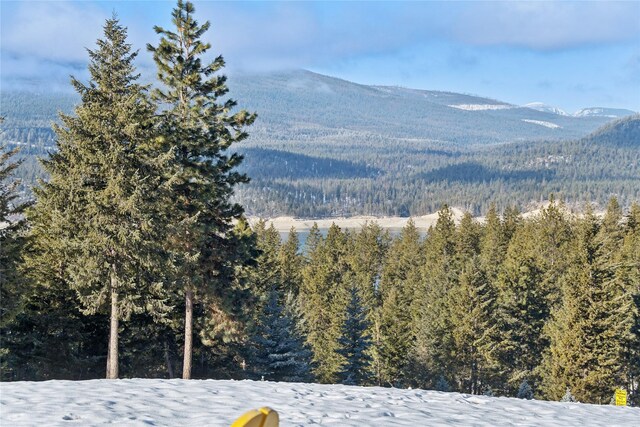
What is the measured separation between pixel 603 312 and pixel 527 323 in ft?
34.5

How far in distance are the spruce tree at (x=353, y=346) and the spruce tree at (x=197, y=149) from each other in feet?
57.4

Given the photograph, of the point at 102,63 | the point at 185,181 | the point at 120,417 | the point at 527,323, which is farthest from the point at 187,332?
the point at 527,323

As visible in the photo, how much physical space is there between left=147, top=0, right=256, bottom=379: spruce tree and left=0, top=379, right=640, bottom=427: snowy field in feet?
30.6

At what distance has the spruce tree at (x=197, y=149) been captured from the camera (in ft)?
70.1

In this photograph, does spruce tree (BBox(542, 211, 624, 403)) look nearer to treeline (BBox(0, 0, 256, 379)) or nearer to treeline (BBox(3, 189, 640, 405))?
treeline (BBox(3, 189, 640, 405))

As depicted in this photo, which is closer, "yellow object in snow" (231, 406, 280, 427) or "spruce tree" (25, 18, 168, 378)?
"yellow object in snow" (231, 406, 280, 427)

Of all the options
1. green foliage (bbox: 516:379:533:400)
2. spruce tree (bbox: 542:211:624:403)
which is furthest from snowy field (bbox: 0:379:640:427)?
green foliage (bbox: 516:379:533:400)

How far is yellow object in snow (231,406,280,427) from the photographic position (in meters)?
4.34

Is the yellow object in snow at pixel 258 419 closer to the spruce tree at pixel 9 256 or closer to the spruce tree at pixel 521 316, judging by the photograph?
the spruce tree at pixel 9 256

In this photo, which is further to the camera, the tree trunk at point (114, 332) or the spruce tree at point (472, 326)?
the spruce tree at point (472, 326)

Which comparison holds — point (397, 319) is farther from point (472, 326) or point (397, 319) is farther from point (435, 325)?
point (472, 326)

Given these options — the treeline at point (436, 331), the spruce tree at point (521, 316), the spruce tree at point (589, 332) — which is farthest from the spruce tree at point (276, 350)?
the spruce tree at point (589, 332)

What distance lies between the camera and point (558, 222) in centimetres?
5462

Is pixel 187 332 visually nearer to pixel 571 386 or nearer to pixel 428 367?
pixel 571 386
